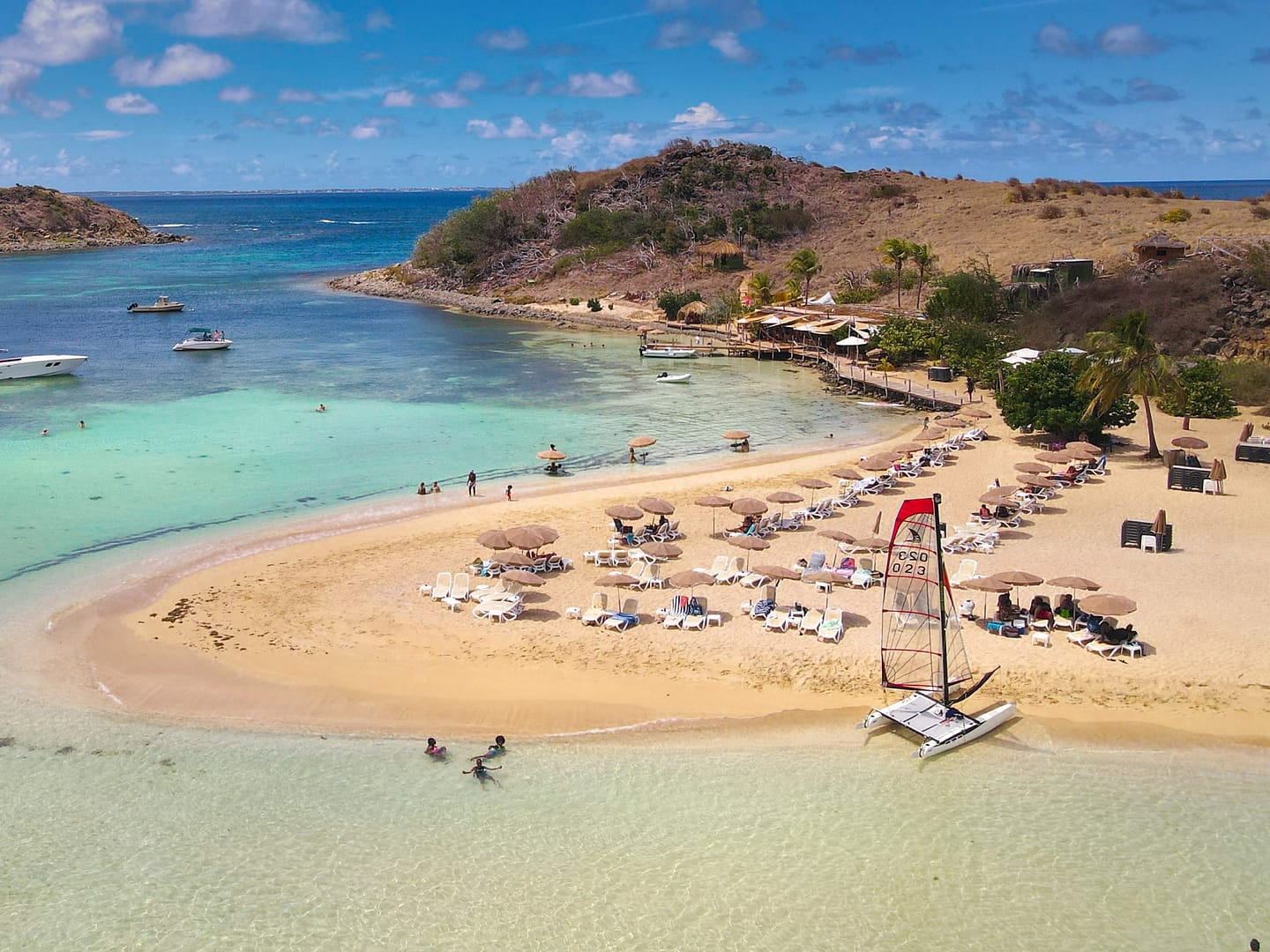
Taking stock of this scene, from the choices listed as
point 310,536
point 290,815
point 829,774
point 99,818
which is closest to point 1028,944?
point 829,774

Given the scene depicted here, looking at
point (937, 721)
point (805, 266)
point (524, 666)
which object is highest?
point (805, 266)

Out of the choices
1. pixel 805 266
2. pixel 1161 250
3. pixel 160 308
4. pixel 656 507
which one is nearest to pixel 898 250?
pixel 805 266

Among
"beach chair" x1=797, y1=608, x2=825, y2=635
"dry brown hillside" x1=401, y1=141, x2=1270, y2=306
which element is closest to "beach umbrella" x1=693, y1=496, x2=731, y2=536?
"beach chair" x1=797, y1=608, x2=825, y2=635

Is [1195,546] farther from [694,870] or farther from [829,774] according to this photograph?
[694,870]

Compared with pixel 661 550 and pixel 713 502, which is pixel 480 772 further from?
pixel 713 502

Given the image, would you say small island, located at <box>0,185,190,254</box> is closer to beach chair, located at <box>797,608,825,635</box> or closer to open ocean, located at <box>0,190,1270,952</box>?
open ocean, located at <box>0,190,1270,952</box>

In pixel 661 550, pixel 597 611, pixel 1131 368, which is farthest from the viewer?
pixel 1131 368
